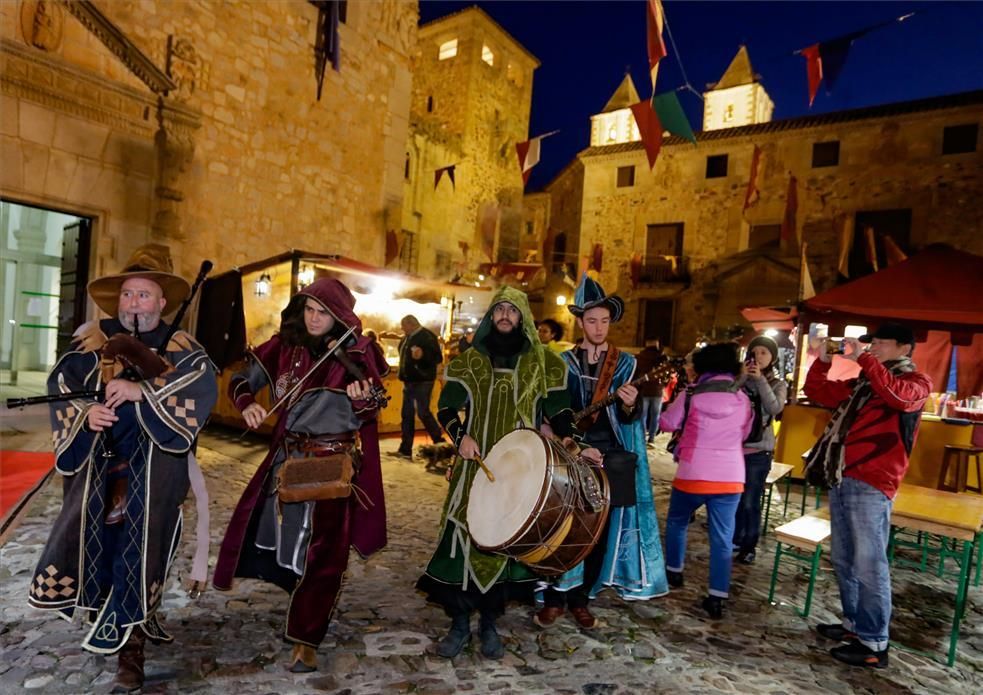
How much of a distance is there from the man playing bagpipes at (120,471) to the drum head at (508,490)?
1421mm

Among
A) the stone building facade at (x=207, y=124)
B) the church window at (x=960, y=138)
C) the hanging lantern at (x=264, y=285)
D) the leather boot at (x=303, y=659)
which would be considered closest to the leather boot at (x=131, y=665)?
the leather boot at (x=303, y=659)

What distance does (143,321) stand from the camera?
8.75 ft

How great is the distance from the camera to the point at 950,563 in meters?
5.45

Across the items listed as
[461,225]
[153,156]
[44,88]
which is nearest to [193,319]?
[153,156]

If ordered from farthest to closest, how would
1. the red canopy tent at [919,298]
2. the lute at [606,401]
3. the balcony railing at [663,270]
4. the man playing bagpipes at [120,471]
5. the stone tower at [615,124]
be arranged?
the stone tower at [615,124]
the balcony railing at [663,270]
the red canopy tent at [919,298]
the lute at [606,401]
the man playing bagpipes at [120,471]

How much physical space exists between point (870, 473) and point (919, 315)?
515cm

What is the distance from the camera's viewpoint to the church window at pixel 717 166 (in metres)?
24.4

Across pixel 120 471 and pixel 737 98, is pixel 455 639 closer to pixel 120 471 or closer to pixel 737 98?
pixel 120 471

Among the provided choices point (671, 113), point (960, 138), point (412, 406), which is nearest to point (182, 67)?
point (412, 406)

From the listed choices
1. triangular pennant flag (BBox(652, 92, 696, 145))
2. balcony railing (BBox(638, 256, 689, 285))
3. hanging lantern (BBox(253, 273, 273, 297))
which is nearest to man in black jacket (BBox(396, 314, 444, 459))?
hanging lantern (BBox(253, 273, 273, 297))

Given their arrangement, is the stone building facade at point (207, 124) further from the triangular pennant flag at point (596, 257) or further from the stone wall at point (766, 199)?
the stone wall at point (766, 199)

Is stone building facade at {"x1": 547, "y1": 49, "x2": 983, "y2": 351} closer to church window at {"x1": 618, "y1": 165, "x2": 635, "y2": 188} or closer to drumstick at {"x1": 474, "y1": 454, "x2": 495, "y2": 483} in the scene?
church window at {"x1": 618, "y1": 165, "x2": 635, "y2": 188}

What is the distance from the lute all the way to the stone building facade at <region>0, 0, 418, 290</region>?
8.26 meters

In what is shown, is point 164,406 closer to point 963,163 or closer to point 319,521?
point 319,521
